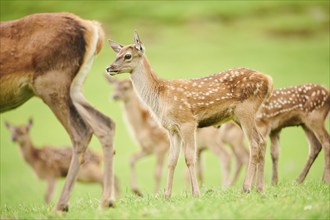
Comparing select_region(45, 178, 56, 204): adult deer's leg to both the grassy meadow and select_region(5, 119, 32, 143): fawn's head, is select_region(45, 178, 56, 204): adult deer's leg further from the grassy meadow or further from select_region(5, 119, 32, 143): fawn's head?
select_region(5, 119, 32, 143): fawn's head

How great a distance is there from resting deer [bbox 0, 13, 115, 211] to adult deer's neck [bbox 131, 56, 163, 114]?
1415mm

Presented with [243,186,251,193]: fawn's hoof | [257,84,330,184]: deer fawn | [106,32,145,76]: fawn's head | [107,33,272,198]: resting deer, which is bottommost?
[243,186,251,193]: fawn's hoof

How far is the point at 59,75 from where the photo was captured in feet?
25.0

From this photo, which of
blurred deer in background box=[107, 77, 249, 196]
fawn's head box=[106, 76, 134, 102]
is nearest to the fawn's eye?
blurred deer in background box=[107, 77, 249, 196]

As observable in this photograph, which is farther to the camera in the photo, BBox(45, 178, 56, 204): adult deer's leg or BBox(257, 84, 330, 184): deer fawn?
BBox(45, 178, 56, 204): adult deer's leg

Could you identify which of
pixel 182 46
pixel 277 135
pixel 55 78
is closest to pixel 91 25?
pixel 55 78

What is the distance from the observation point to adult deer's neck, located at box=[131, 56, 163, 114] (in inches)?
357

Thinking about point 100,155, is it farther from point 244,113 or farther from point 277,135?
point 244,113

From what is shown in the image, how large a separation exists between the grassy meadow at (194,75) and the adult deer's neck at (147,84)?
1.31 m

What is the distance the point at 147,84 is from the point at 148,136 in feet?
17.9

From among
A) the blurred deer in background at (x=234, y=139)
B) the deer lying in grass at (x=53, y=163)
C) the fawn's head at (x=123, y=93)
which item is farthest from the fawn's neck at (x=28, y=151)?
the blurred deer in background at (x=234, y=139)

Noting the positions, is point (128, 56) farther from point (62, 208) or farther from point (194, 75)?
point (194, 75)

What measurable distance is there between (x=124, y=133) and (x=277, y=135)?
51.6 ft

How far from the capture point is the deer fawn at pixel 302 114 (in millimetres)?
10250
